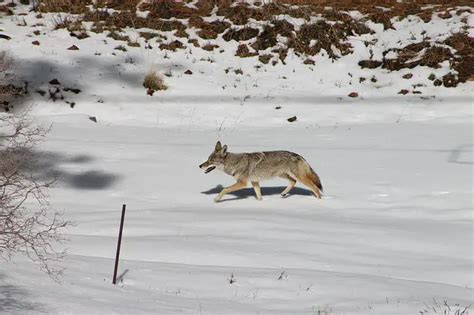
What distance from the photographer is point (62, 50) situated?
21859 mm

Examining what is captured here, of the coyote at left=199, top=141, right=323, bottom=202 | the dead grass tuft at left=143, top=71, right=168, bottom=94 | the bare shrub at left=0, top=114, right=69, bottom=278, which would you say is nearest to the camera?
the bare shrub at left=0, top=114, right=69, bottom=278

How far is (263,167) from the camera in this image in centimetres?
1295

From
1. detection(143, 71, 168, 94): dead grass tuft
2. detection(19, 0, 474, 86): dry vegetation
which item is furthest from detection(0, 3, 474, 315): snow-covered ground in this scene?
detection(19, 0, 474, 86): dry vegetation

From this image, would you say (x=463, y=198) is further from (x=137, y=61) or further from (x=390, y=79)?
(x=137, y=61)

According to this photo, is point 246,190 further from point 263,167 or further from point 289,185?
point 263,167

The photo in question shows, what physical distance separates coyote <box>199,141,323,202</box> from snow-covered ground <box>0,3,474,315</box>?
0.38 m

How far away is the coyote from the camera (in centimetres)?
1291

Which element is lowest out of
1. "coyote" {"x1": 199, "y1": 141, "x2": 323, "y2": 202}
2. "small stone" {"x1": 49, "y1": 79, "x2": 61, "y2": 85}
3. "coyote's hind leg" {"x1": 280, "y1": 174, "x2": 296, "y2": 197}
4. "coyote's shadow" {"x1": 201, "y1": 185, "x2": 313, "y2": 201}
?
"coyote's shadow" {"x1": 201, "y1": 185, "x2": 313, "y2": 201}

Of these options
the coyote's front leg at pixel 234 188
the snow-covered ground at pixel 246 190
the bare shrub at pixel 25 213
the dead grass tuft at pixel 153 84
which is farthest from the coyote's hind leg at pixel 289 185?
the dead grass tuft at pixel 153 84

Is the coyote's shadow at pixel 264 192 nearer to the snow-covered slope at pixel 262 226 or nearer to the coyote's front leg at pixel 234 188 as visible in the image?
the snow-covered slope at pixel 262 226

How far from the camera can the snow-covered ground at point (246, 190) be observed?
741cm

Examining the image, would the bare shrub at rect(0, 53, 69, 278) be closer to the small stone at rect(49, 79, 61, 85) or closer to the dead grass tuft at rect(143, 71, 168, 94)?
the small stone at rect(49, 79, 61, 85)

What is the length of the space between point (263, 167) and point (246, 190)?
62.2 inches

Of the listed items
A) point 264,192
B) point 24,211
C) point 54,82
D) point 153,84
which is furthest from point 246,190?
point 54,82
